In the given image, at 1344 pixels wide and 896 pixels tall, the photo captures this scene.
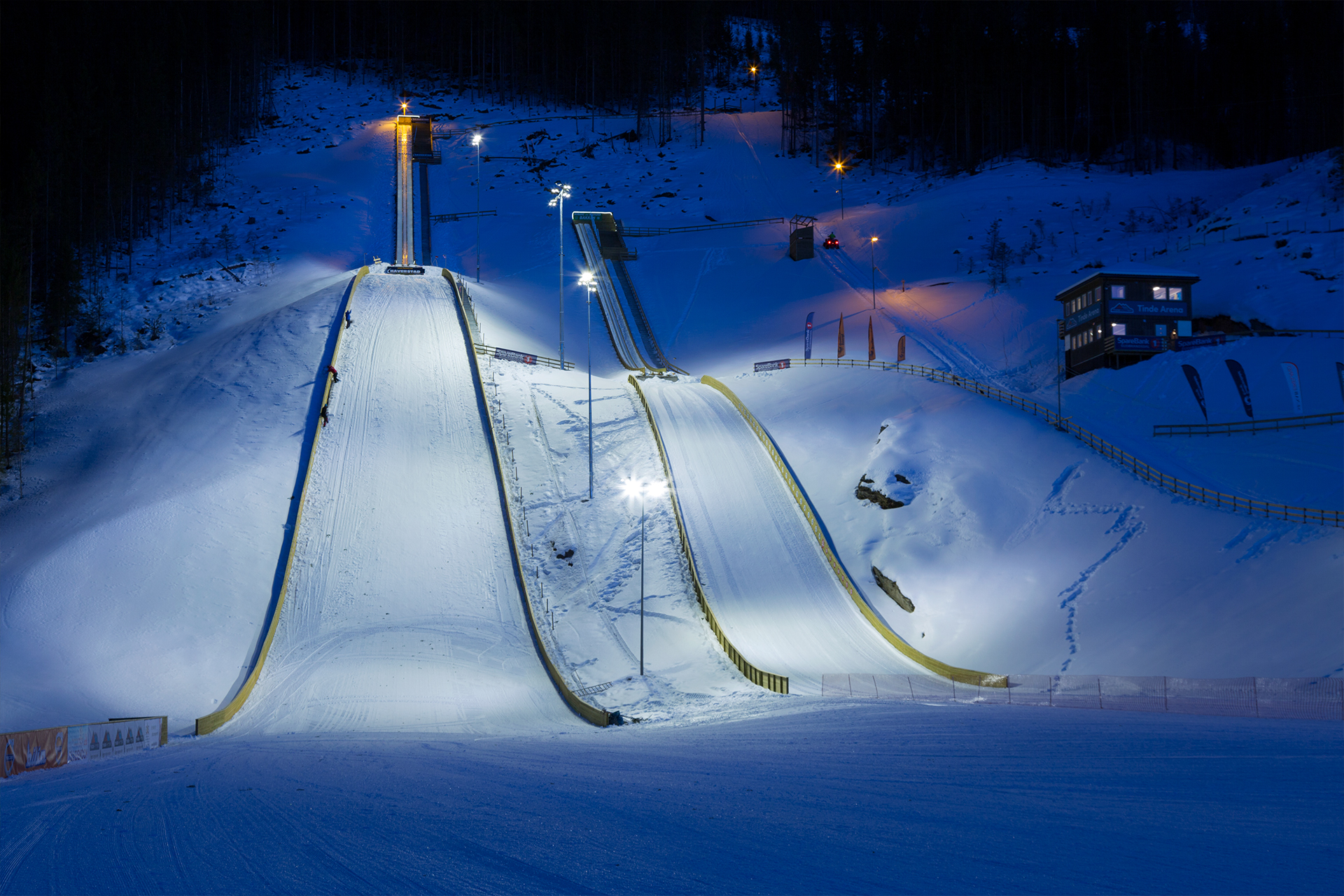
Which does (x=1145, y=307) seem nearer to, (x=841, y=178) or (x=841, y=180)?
(x=841, y=180)

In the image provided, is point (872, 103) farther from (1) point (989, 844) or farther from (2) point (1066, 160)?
(1) point (989, 844)

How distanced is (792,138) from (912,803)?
76.1m

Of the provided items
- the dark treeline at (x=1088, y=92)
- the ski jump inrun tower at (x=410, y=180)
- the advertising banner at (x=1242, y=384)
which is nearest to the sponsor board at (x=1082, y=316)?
the advertising banner at (x=1242, y=384)

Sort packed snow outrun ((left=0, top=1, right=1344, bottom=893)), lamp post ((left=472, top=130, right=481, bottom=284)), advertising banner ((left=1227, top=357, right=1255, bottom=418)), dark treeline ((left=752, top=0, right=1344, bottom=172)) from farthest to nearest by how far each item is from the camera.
Answer: 1. dark treeline ((left=752, top=0, right=1344, bottom=172))
2. lamp post ((left=472, top=130, right=481, bottom=284))
3. advertising banner ((left=1227, top=357, right=1255, bottom=418))
4. packed snow outrun ((left=0, top=1, right=1344, bottom=893))

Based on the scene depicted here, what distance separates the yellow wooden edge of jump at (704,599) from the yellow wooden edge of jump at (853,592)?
3.83m

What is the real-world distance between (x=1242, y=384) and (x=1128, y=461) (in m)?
7.59

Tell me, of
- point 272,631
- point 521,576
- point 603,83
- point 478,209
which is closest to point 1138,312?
point 521,576

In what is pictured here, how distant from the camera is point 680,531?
29203mm

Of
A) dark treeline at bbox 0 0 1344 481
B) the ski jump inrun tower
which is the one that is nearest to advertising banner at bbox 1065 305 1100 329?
the ski jump inrun tower

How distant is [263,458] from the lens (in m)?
29.6

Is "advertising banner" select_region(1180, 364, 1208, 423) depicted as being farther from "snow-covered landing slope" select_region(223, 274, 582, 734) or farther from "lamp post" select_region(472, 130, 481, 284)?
"lamp post" select_region(472, 130, 481, 284)

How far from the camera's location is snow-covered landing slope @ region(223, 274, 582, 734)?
1988 cm

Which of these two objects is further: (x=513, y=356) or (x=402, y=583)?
(x=513, y=356)

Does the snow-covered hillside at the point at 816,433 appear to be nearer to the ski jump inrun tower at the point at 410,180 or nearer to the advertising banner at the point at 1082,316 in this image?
the ski jump inrun tower at the point at 410,180
